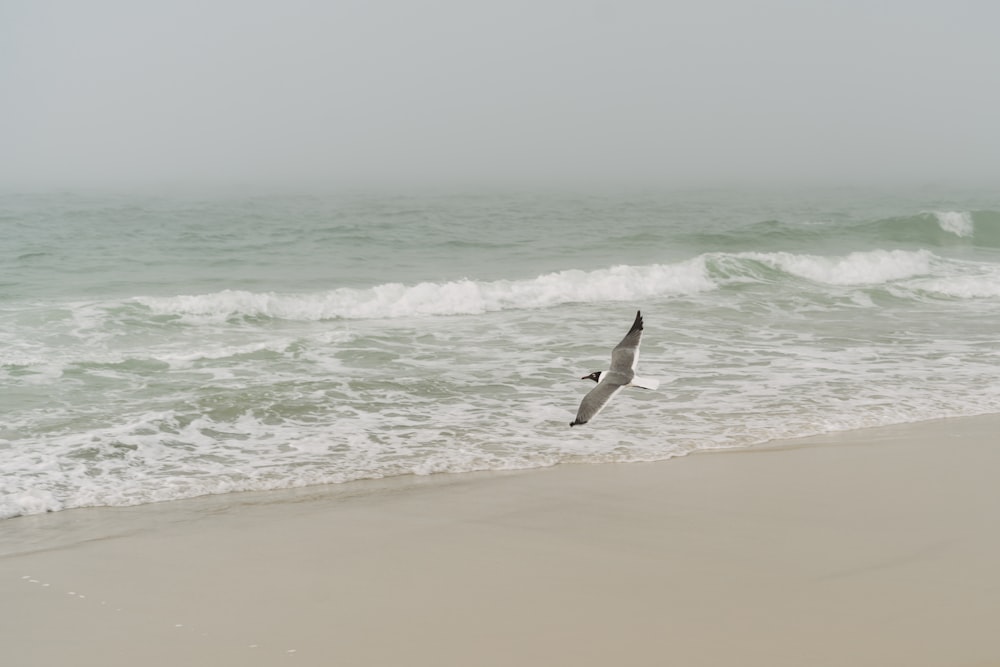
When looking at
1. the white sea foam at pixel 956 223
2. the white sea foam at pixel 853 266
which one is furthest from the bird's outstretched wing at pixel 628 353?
the white sea foam at pixel 956 223

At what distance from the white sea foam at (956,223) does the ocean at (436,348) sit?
2.78ft

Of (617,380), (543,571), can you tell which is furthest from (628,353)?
(543,571)

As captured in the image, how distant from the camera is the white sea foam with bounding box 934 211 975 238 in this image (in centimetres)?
2683

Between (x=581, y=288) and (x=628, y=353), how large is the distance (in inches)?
435

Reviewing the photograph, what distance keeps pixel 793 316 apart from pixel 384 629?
11.1m

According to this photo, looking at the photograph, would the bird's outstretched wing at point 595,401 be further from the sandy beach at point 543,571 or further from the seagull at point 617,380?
the sandy beach at point 543,571

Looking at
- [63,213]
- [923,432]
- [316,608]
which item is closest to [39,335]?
[316,608]

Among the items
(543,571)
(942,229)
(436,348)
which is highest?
(942,229)

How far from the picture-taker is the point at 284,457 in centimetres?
724

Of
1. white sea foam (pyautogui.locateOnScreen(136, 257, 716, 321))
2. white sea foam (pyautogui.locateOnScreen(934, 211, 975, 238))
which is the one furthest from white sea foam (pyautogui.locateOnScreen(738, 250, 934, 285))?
white sea foam (pyautogui.locateOnScreen(934, 211, 975, 238))

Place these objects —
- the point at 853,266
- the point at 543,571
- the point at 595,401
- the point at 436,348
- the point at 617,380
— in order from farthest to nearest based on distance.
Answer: the point at 853,266, the point at 436,348, the point at 617,380, the point at 595,401, the point at 543,571

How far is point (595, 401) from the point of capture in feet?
18.4

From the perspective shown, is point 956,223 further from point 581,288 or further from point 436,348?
point 436,348

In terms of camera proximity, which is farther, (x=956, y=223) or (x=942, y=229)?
(x=956, y=223)
